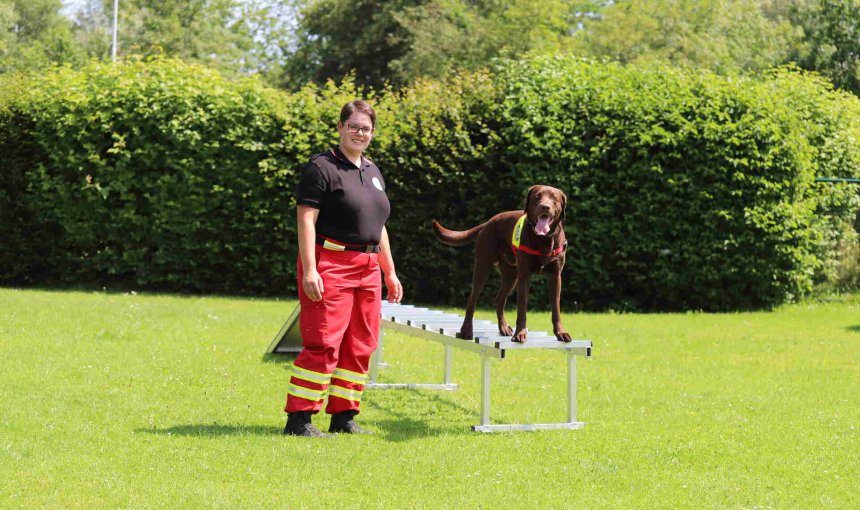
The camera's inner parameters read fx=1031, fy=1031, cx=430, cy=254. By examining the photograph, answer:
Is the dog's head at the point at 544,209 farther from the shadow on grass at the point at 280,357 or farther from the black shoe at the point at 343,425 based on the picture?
the shadow on grass at the point at 280,357

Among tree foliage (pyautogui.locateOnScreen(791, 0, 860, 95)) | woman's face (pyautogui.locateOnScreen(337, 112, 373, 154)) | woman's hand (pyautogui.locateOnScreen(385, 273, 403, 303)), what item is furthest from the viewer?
tree foliage (pyautogui.locateOnScreen(791, 0, 860, 95))

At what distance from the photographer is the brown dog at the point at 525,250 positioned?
6.89 metres

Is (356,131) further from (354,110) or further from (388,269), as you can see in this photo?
(388,269)

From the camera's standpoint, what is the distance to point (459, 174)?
17453 millimetres

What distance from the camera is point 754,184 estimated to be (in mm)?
16609

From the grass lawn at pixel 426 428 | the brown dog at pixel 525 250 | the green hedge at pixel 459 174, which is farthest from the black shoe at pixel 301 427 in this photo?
the green hedge at pixel 459 174

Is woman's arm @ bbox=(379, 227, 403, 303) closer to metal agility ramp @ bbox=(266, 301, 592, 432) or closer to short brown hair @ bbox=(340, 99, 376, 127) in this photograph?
metal agility ramp @ bbox=(266, 301, 592, 432)

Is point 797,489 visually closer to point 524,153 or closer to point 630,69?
point 524,153

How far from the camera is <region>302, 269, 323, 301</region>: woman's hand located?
6.42 meters

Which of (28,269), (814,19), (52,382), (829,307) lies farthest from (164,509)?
(814,19)

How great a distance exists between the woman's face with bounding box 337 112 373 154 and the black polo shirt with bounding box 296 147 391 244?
12 centimetres

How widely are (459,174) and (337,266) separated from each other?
431 inches

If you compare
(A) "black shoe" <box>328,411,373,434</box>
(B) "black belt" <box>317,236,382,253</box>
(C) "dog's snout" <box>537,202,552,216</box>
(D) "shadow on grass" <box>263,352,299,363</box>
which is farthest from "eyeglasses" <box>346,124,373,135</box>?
(D) "shadow on grass" <box>263,352,299,363</box>

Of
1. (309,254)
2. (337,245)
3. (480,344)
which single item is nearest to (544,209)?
(480,344)
